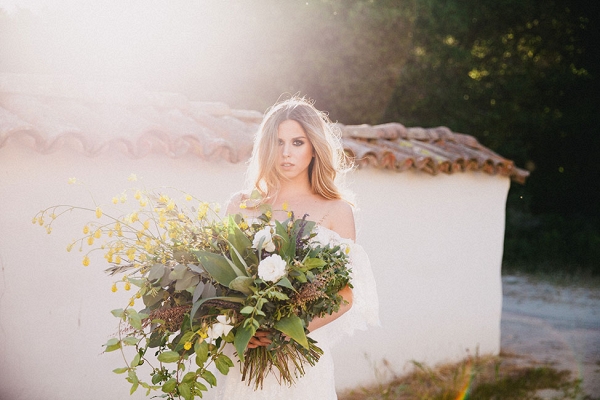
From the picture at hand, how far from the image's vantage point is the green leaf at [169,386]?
2.25 m

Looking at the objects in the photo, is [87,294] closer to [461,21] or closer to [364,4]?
[364,4]

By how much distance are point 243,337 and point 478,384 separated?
14.4 ft

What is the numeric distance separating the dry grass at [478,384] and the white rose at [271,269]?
365cm

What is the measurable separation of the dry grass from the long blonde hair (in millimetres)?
2884

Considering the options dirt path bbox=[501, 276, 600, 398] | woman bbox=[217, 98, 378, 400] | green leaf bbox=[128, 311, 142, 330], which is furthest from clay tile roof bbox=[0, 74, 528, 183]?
dirt path bbox=[501, 276, 600, 398]

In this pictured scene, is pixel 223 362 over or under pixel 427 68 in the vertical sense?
under

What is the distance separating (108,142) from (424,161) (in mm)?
3099

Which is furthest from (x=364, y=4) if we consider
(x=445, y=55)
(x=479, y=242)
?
(x=479, y=242)

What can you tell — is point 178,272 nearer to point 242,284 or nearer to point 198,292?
point 198,292

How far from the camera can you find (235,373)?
2746 millimetres

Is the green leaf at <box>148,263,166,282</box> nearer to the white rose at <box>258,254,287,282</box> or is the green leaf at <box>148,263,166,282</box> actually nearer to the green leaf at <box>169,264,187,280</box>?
the green leaf at <box>169,264,187,280</box>

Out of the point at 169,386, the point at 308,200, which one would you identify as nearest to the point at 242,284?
the point at 169,386

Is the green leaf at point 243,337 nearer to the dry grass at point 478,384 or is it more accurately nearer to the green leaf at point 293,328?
the green leaf at point 293,328

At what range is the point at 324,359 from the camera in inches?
113
